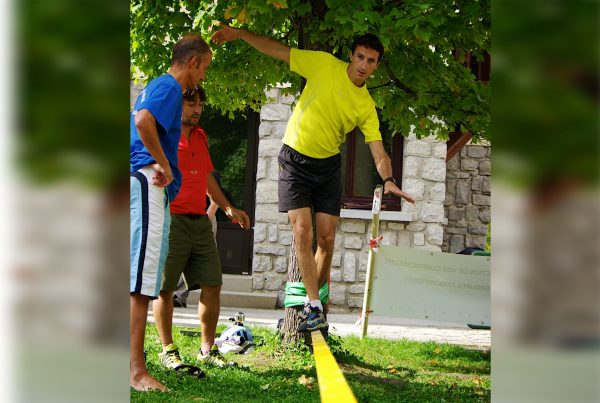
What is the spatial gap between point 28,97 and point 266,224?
382 inches

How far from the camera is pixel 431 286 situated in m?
7.42

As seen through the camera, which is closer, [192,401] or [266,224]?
[192,401]

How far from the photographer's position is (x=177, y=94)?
151 inches

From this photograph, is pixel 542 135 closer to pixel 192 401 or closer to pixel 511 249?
pixel 511 249

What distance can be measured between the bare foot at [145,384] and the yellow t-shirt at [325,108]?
1.64 metres

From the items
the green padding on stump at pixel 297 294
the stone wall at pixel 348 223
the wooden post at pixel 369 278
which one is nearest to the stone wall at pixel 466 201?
the stone wall at pixel 348 223

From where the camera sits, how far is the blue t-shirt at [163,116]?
3.72 meters

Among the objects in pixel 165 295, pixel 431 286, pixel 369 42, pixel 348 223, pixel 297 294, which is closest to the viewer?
pixel 369 42

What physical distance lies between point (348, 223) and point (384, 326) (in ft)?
5.30

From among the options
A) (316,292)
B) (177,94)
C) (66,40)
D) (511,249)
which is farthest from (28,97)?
(316,292)

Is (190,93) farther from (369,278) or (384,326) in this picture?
(384,326)

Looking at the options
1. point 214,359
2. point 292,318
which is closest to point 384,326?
point 292,318

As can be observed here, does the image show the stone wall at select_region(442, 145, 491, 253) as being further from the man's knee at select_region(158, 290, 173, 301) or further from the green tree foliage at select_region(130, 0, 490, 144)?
the man's knee at select_region(158, 290, 173, 301)

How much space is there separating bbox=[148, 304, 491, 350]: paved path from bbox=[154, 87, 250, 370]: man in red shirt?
2986 mm
